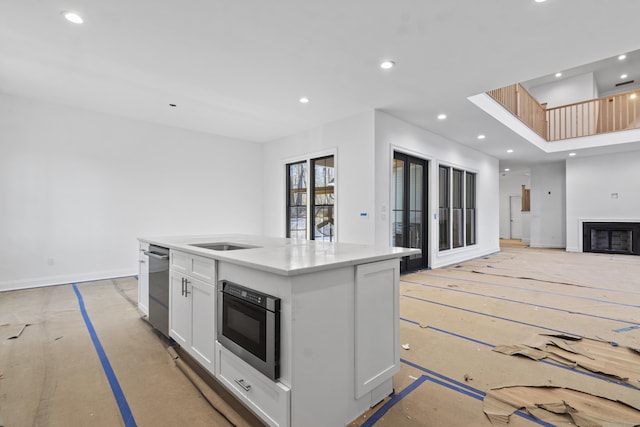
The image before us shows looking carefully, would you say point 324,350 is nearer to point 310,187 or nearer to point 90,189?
point 310,187

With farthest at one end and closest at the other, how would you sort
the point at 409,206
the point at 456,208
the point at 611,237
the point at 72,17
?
the point at 611,237, the point at 456,208, the point at 409,206, the point at 72,17

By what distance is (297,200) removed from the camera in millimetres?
6699

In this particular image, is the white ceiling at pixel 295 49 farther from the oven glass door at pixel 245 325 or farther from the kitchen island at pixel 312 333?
the oven glass door at pixel 245 325

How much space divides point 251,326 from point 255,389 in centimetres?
34

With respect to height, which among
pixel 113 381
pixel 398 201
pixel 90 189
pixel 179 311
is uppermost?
pixel 90 189

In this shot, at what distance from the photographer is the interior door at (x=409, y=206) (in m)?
5.63

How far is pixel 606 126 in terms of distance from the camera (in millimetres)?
7984

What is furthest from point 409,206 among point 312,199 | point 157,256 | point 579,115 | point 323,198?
point 579,115

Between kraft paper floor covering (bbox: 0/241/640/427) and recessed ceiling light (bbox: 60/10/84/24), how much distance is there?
9.49 feet

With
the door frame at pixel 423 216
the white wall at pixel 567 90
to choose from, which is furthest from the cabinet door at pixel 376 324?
the white wall at pixel 567 90

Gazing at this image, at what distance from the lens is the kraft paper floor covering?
1778mm

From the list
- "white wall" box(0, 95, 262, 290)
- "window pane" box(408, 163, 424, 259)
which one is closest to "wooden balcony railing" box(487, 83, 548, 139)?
"window pane" box(408, 163, 424, 259)

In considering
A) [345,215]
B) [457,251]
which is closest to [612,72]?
[457,251]

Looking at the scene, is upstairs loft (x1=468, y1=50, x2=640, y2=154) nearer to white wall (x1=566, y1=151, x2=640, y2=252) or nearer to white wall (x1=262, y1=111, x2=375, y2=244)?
white wall (x1=566, y1=151, x2=640, y2=252)
